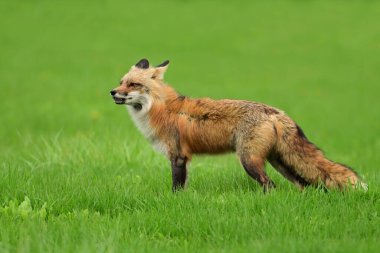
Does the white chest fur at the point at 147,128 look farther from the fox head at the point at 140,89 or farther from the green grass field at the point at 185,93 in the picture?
the green grass field at the point at 185,93

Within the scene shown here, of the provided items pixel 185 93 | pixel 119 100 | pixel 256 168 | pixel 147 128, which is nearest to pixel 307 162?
pixel 256 168

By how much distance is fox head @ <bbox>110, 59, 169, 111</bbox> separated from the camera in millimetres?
8422

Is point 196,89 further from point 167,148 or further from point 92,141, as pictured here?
point 167,148

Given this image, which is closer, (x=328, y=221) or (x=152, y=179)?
→ (x=328, y=221)

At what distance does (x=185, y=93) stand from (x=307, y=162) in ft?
53.9

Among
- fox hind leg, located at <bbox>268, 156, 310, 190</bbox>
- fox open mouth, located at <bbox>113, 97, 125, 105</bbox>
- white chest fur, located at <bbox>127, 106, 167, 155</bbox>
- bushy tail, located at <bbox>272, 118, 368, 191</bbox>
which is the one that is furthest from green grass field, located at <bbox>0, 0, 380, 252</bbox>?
fox open mouth, located at <bbox>113, 97, 125, 105</bbox>

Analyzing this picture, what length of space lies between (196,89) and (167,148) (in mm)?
16852

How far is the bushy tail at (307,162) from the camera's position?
24.9ft

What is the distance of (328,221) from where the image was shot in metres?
6.64

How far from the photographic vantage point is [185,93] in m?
23.9

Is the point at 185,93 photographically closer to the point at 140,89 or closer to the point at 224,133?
the point at 140,89

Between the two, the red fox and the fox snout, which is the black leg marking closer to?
the red fox

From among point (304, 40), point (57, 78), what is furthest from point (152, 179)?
point (304, 40)

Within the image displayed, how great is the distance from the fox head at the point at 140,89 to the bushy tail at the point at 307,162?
1916 mm
